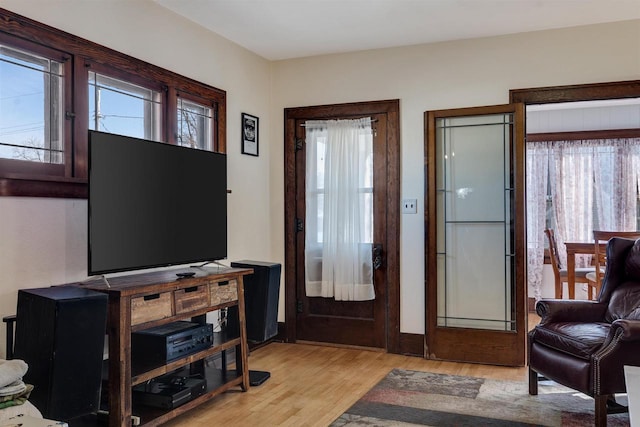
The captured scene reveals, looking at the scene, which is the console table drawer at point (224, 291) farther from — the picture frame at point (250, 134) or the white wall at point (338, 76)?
the picture frame at point (250, 134)

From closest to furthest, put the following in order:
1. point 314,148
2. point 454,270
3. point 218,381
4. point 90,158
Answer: point 90,158 < point 218,381 < point 454,270 < point 314,148

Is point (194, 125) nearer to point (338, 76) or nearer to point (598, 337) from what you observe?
point (338, 76)

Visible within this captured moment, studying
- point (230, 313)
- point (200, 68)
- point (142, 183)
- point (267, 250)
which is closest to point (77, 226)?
point (142, 183)

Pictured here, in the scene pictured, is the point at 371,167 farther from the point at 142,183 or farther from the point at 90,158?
the point at 90,158

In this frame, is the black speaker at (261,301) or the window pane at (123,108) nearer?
the window pane at (123,108)

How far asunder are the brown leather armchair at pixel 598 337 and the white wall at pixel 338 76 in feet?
4.20

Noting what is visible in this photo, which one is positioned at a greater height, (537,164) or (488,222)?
(537,164)

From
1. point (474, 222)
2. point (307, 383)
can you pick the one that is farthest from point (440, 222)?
point (307, 383)

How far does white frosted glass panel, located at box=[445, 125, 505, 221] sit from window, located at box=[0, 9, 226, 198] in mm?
2210

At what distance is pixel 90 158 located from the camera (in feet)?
8.86

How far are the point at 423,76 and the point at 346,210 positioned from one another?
1.28 m

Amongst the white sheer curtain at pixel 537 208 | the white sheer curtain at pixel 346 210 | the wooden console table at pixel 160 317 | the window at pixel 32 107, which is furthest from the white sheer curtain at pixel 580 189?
the window at pixel 32 107

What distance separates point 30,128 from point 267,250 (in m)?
2.52

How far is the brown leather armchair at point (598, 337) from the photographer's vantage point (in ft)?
9.32
